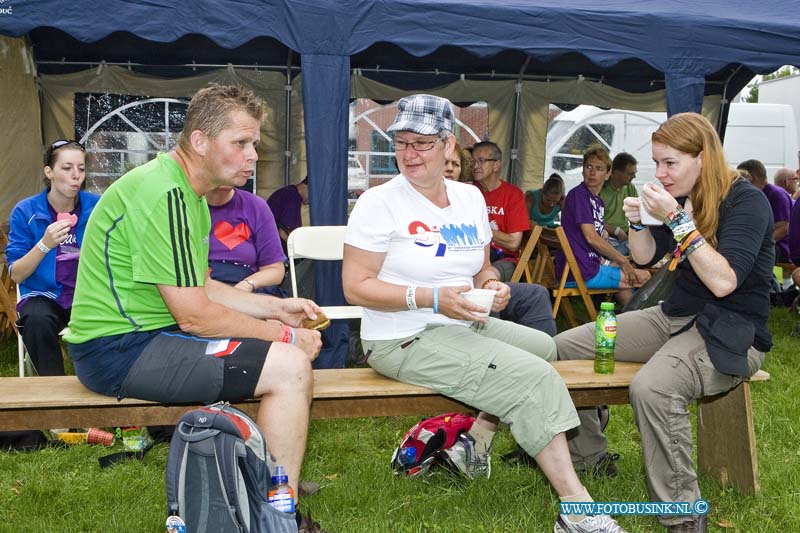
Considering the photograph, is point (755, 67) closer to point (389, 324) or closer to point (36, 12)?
point (389, 324)

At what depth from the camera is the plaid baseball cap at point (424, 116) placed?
113 inches

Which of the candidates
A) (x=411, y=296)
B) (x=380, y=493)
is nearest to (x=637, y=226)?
(x=411, y=296)

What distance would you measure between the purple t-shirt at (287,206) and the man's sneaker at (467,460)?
12.6 ft

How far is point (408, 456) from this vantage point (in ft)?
11.1

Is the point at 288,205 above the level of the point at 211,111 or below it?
below

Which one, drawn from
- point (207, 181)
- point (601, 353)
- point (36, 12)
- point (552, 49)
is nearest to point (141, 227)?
point (207, 181)

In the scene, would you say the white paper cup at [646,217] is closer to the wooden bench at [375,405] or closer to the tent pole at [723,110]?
the wooden bench at [375,405]

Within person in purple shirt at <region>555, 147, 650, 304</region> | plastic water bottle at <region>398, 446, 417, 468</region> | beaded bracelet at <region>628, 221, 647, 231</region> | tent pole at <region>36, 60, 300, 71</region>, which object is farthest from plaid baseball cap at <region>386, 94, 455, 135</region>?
tent pole at <region>36, 60, 300, 71</region>

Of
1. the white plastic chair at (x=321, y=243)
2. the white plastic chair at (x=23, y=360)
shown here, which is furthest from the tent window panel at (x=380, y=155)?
the white plastic chair at (x=23, y=360)

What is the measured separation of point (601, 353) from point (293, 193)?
14.6ft

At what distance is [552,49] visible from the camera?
205 inches

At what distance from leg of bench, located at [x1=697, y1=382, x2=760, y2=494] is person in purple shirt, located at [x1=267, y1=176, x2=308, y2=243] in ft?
13.8

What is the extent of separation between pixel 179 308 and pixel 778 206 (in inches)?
272

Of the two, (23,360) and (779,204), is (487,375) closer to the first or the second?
(23,360)
